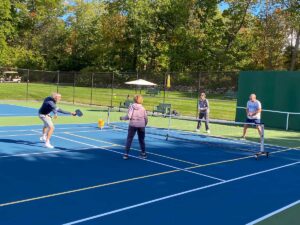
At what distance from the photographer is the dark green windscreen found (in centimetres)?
2300

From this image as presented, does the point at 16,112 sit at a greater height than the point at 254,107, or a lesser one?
lesser

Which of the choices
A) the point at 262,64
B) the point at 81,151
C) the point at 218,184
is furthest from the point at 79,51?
the point at 218,184

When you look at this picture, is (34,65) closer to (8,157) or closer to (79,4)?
(79,4)

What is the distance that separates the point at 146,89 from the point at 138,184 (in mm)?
28208

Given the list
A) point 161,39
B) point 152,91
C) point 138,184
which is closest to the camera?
point 138,184

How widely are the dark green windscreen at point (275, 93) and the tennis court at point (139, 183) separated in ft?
27.3

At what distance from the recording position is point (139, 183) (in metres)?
9.29

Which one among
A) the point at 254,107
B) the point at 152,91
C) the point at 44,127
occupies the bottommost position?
the point at 44,127

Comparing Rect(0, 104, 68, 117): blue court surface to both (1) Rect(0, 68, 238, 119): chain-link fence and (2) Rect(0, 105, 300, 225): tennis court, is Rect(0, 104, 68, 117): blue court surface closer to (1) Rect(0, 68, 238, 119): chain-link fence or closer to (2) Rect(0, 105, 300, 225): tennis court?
(1) Rect(0, 68, 238, 119): chain-link fence

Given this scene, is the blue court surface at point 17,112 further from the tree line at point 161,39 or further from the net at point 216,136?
the tree line at point 161,39

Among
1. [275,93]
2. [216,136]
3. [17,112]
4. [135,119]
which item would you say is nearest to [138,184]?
[135,119]

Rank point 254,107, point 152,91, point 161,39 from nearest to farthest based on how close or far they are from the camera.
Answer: point 254,107 → point 152,91 → point 161,39

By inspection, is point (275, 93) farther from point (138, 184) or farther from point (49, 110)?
point (138, 184)

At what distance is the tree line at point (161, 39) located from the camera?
49.0 meters
